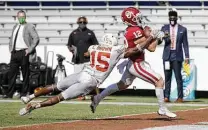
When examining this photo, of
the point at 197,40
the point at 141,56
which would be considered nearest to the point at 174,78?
the point at 197,40

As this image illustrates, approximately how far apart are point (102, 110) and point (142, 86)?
6261 mm

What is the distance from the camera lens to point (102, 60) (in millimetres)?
11469

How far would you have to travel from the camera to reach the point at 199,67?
768 inches

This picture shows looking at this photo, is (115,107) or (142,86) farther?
(142,86)

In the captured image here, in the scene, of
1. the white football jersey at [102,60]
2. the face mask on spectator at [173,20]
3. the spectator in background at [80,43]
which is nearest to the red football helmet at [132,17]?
the white football jersey at [102,60]

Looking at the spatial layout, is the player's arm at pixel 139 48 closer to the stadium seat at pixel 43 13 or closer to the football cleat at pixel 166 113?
the football cleat at pixel 166 113

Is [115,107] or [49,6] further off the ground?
[49,6]

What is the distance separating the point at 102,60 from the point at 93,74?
0.78 ft

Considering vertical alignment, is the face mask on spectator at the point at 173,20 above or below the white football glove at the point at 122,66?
above

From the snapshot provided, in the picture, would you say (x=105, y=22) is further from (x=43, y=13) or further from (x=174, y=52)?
(x=174, y=52)

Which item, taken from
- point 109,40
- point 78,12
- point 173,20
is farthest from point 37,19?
point 109,40

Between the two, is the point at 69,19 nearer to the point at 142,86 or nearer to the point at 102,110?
the point at 142,86

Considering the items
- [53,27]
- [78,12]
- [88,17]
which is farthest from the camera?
[78,12]

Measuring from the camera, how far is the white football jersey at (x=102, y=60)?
11.4 m
